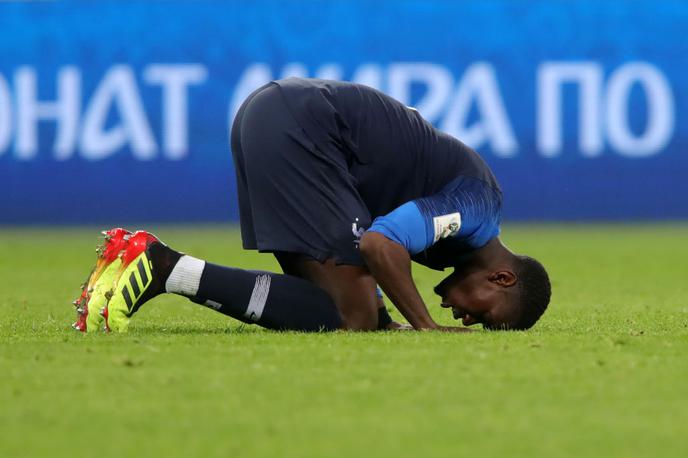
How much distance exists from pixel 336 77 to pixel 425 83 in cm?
102

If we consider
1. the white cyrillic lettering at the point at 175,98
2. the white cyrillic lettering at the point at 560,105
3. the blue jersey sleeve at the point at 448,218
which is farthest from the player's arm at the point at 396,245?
the white cyrillic lettering at the point at 175,98

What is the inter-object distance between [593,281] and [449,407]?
6.09m

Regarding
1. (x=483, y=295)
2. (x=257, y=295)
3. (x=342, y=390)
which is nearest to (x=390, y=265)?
(x=483, y=295)

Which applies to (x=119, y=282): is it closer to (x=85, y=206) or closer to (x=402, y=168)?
(x=402, y=168)

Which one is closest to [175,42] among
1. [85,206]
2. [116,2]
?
[116,2]

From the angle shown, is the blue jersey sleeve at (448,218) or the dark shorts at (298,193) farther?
the dark shorts at (298,193)

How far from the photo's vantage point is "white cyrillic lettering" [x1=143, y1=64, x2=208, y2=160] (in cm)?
1556

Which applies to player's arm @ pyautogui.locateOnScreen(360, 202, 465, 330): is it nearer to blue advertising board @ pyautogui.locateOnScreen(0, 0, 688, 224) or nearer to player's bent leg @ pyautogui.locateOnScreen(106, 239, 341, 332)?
player's bent leg @ pyautogui.locateOnScreen(106, 239, 341, 332)

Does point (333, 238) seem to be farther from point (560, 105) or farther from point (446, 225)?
point (560, 105)

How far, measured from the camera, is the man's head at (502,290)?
5.50 m

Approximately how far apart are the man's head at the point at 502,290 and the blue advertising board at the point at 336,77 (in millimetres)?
9708

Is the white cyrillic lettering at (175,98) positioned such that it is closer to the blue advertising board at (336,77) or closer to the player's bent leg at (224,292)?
the blue advertising board at (336,77)

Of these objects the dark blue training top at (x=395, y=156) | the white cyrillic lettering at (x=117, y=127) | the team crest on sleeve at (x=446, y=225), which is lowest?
the white cyrillic lettering at (x=117, y=127)

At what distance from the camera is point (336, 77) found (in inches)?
617
